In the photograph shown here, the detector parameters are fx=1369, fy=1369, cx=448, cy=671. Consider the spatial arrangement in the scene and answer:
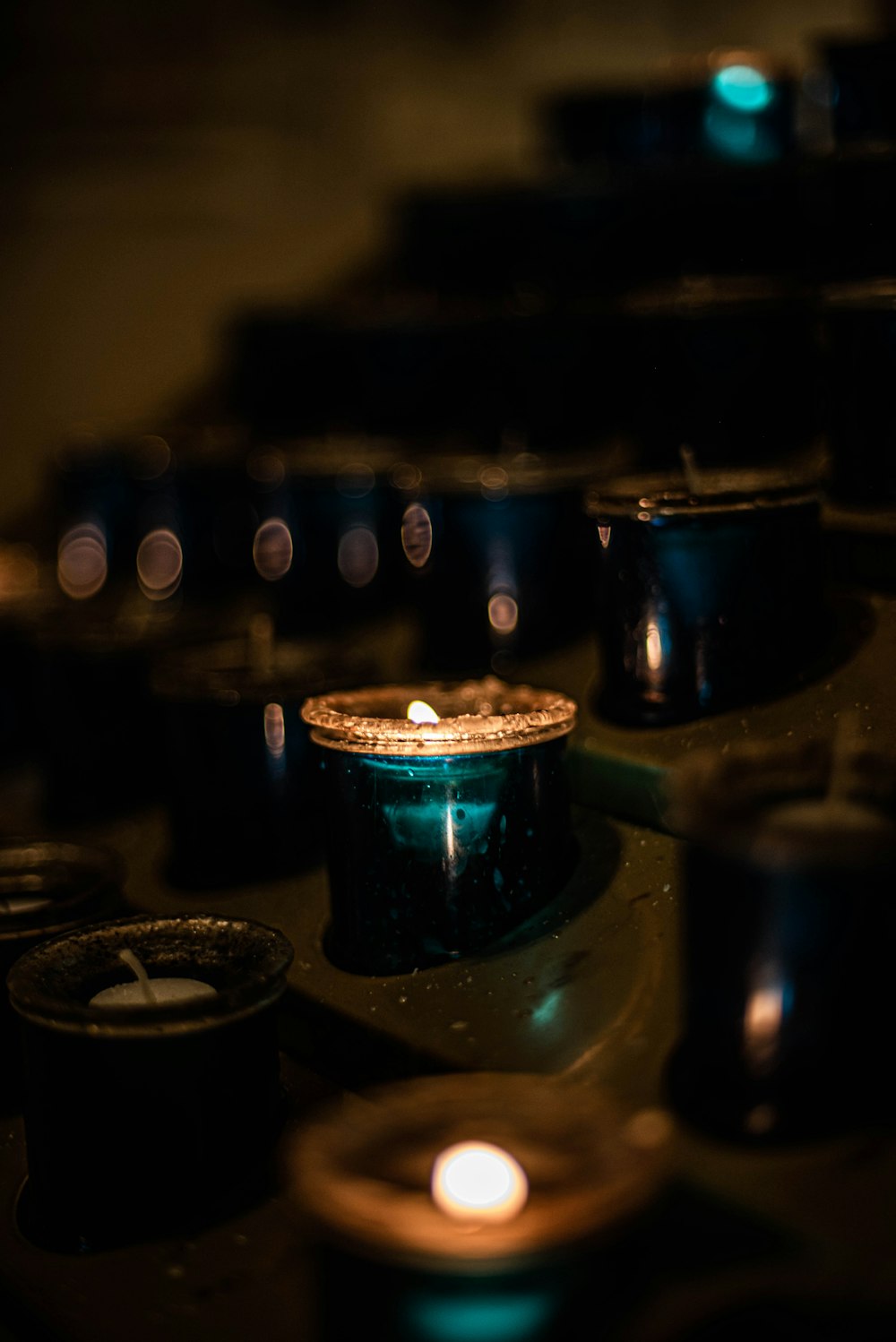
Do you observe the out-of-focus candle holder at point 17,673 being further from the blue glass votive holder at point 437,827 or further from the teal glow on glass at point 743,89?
the teal glow on glass at point 743,89

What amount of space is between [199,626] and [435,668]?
11.0 inches

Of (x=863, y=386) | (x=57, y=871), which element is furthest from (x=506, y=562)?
(x=57, y=871)

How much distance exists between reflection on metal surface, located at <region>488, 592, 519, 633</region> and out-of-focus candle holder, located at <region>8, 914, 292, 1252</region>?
47cm

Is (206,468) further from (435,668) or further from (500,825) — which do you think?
(500,825)

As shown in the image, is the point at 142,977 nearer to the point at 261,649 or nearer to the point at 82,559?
the point at 261,649

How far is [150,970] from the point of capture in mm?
863

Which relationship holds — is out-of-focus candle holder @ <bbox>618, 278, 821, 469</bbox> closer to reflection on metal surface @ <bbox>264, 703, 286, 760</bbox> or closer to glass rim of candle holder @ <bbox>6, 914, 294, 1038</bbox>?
reflection on metal surface @ <bbox>264, 703, 286, 760</bbox>

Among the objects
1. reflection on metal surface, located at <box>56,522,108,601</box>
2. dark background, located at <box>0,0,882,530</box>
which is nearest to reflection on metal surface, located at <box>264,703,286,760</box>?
reflection on metal surface, located at <box>56,522,108,601</box>

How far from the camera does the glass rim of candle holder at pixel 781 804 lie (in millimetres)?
591

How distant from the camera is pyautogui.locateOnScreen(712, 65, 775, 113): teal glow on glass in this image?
1604 millimetres

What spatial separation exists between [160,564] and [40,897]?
2.33ft

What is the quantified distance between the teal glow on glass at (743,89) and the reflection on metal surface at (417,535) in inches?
28.2

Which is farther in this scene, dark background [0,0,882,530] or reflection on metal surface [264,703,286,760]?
dark background [0,0,882,530]

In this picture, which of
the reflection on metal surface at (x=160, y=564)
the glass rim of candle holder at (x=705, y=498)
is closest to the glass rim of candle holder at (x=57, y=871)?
the glass rim of candle holder at (x=705, y=498)
